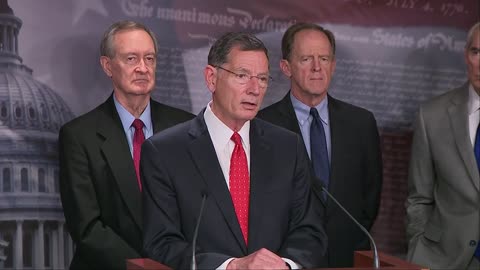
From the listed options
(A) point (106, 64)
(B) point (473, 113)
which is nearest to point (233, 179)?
(A) point (106, 64)

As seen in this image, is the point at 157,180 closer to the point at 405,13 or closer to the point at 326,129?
the point at 326,129

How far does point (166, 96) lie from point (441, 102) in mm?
1500

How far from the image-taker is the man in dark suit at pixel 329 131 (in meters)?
4.73

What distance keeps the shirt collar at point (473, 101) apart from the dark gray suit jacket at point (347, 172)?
532mm

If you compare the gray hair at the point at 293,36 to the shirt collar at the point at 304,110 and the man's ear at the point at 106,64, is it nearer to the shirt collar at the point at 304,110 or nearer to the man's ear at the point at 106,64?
the shirt collar at the point at 304,110

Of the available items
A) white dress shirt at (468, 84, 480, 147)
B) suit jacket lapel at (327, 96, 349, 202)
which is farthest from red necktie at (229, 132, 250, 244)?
white dress shirt at (468, 84, 480, 147)

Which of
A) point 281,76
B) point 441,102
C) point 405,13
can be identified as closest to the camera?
point 441,102

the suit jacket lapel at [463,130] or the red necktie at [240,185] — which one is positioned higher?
the suit jacket lapel at [463,130]

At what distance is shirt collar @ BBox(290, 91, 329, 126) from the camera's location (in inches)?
190

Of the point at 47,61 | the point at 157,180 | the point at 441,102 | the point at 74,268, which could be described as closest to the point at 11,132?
the point at 47,61

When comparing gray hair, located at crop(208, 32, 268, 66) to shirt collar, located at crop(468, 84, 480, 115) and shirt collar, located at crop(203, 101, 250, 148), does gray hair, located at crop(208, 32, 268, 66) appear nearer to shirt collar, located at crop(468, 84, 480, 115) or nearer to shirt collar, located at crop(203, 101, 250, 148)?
shirt collar, located at crop(203, 101, 250, 148)

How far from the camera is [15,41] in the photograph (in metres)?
4.64

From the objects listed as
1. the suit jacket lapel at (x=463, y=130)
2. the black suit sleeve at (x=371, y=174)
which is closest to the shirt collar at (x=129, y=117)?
the black suit sleeve at (x=371, y=174)

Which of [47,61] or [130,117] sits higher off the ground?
[47,61]
